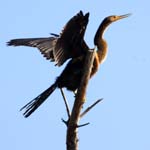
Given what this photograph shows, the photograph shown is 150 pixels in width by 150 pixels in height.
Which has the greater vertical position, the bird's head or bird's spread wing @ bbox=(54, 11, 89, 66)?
the bird's head

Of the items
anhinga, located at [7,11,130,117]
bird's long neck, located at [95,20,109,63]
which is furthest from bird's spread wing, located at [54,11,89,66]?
bird's long neck, located at [95,20,109,63]

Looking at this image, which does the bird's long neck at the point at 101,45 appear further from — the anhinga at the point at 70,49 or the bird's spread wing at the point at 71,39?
the bird's spread wing at the point at 71,39

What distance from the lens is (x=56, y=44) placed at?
696cm

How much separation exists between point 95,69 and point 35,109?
981 mm

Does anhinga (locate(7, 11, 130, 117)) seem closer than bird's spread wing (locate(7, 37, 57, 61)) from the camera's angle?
Yes

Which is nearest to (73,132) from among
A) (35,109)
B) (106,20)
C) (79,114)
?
(79,114)

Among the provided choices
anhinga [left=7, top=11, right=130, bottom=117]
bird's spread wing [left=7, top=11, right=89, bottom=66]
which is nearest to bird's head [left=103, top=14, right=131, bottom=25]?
anhinga [left=7, top=11, right=130, bottom=117]

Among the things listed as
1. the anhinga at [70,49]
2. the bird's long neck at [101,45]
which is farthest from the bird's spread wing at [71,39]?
the bird's long neck at [101,45]

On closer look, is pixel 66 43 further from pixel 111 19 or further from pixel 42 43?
pixel 111 19

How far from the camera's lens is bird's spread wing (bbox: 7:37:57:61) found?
23.5 feet

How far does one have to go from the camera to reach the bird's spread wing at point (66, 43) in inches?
267

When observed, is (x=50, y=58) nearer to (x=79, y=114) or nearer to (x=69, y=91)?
(x=69, y=91)

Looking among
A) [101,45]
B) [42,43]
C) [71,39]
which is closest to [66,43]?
[71,39]

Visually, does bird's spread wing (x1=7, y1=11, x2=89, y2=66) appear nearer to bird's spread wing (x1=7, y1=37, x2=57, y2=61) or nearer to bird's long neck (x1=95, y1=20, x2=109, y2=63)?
bird's spread wing (x1=7, y1=37, x2=57, y2=61)
